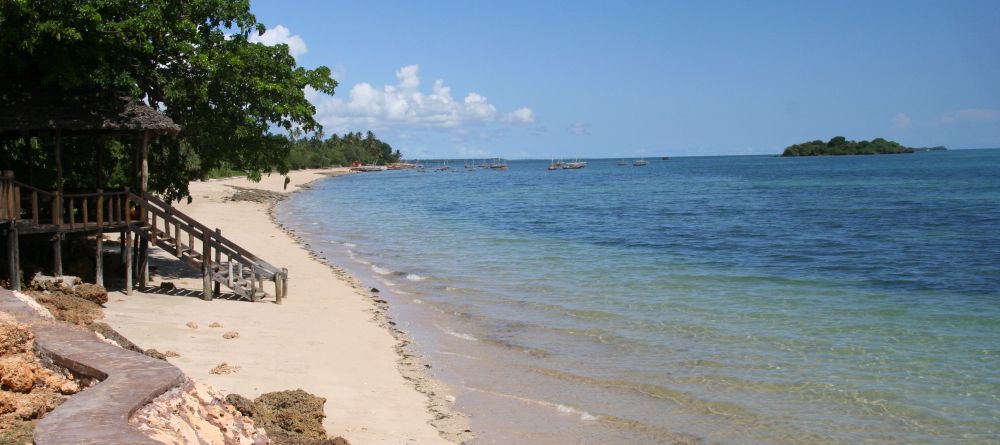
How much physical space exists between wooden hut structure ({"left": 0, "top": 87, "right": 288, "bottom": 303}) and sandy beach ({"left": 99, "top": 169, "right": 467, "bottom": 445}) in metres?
0.73

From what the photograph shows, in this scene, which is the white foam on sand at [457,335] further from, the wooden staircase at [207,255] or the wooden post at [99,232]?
the wooden post at [99,232]

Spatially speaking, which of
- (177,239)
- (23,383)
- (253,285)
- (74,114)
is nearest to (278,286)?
(253,285)

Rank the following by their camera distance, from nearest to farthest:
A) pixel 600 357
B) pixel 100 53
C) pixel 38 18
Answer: pixel 600 357, pixel 38 18, pixel 100 53

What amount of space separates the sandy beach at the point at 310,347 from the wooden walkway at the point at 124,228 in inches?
20.4

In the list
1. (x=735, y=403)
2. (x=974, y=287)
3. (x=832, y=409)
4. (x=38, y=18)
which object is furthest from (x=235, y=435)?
(x=974, y=287)

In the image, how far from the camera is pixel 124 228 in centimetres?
1656

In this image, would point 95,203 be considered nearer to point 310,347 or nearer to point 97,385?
point 310,347

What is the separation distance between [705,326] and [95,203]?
41.1 feet

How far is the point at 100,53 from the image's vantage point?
53.0 ft

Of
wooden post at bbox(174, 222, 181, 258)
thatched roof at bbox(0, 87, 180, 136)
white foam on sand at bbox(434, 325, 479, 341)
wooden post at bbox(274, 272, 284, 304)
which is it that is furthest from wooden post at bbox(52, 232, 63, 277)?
white foam on sand at bbox(434, 325, 479, 341)

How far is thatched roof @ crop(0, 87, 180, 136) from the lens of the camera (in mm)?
15180

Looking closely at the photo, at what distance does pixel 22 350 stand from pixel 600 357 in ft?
29.6

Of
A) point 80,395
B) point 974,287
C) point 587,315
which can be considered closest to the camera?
point 80,395

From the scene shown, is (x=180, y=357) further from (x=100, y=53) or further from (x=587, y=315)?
(x=587, y=315)
